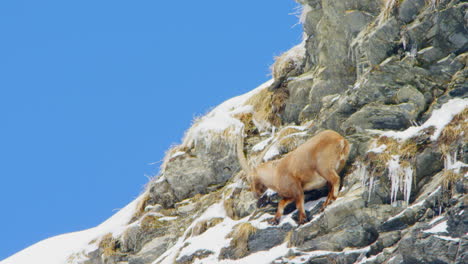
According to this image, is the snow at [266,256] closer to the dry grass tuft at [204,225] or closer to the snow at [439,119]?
the dry grass tuft at [204,225]

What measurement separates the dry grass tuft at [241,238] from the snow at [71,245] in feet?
12.5

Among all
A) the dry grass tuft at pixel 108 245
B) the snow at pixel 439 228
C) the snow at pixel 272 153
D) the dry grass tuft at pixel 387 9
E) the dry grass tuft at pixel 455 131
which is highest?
the dry grass tuft at pixel 387 9

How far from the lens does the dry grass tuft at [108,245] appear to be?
14859mm

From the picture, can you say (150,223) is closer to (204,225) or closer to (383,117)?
(204,225)

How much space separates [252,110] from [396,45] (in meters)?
4.02

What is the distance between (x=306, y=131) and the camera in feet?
44.2

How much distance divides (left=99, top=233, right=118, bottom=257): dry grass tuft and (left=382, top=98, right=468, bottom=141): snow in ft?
21.4

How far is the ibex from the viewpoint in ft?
37.9

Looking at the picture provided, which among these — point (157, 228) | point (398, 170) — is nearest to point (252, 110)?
point (157, 228)

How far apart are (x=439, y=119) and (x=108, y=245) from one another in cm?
757

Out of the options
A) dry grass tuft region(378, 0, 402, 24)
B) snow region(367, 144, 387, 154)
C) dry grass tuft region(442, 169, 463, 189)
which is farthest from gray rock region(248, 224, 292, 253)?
dry grass tuft region(378, 0, 402, 24)

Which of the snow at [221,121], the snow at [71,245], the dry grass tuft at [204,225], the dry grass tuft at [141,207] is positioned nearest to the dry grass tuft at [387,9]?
the snow at [221,121]

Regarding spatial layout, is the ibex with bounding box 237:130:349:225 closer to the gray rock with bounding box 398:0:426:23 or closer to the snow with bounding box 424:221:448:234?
the snow with bounding box 424:221:448:234

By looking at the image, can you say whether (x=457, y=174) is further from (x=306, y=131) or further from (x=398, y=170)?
(x=306, y=131)
